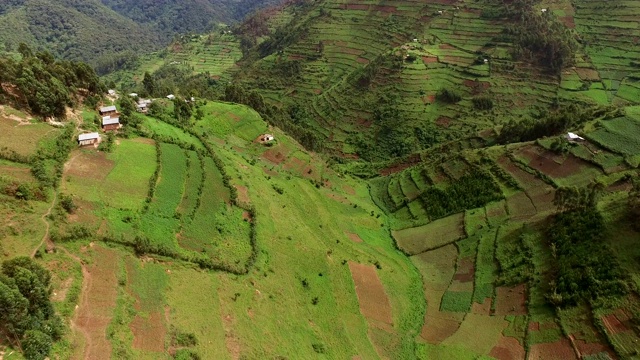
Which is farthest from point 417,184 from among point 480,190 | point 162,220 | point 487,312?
point 162,220

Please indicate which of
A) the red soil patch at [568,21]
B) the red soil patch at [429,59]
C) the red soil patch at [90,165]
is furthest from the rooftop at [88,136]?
the red soil patch at [568,21]

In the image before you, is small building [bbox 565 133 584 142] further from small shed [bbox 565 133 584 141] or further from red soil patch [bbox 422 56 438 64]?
red soil patch [bbox 422 56 438 64]

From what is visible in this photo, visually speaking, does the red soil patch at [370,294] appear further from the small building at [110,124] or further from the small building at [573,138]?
the small building at [573,138]

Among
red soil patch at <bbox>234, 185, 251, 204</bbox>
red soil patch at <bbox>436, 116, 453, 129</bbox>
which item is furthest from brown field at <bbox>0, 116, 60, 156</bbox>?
red soil patch at <bbox>436, 116, 453, 129</bbox>

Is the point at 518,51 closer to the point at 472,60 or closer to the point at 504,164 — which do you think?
the point at 472,60

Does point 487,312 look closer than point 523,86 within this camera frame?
Yes

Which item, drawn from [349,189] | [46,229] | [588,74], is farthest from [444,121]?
[46,229]
